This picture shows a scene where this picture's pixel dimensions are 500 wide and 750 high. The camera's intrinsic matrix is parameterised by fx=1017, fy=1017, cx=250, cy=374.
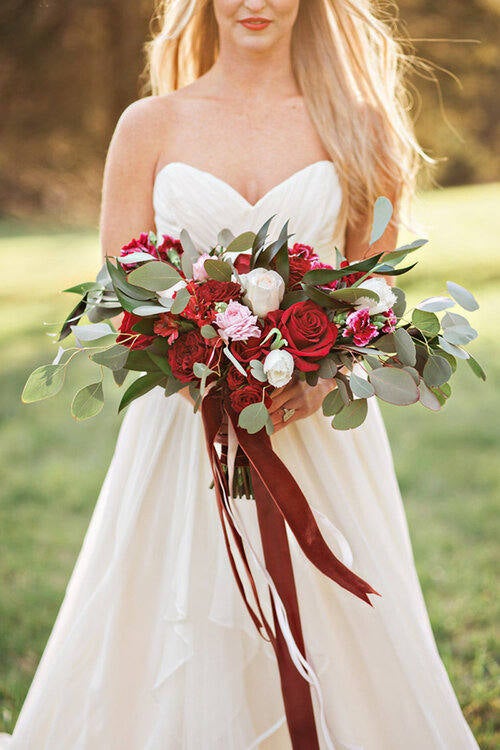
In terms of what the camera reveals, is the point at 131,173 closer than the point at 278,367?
No

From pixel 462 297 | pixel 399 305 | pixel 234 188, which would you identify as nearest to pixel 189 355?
pixel 399 305

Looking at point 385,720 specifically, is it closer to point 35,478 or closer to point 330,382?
point 330,382

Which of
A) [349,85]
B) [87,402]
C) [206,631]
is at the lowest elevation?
[206,631]

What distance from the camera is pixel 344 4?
2.81 metres

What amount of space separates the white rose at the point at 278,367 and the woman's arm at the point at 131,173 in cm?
78

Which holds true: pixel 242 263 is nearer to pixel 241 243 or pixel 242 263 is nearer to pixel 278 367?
pixel 241 243

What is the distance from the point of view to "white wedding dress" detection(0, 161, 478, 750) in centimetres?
253

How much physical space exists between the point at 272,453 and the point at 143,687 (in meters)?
0.81

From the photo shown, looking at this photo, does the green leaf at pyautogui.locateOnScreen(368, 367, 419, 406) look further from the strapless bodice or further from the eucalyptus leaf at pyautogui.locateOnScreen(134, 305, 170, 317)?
the strapless bodice

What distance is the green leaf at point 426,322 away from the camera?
2.12m

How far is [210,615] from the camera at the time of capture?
8.28 feet

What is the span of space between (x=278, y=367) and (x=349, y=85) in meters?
1.11

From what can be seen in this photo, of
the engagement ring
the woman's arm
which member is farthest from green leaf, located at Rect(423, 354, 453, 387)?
the woman's arm

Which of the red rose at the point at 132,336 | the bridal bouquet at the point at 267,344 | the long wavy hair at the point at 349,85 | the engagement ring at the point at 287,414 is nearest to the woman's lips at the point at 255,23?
the long wavy hair at the point at 349,85
